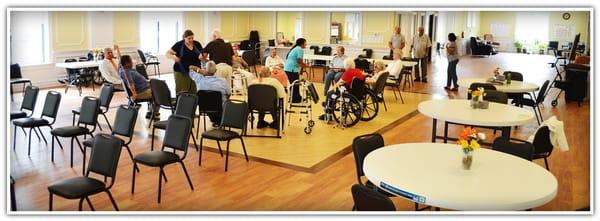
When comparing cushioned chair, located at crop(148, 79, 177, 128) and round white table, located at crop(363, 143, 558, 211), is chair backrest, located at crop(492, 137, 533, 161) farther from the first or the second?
cushioned chair, located at crop(148, 79, 177, 128)

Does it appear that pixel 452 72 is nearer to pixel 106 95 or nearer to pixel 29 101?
pixel 106 95

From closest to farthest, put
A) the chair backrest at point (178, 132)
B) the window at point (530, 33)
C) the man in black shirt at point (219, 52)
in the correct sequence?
the chair backrest at point (178, 132), the man in black shirt at point (219, 52), the window at point (530, 33)

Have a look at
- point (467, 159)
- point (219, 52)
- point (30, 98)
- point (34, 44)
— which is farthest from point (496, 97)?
point (34, 44)

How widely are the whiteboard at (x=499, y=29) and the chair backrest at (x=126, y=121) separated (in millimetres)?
22475

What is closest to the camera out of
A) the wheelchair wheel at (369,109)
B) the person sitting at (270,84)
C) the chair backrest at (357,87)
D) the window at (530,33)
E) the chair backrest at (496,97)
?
the chair backrest at (496,97)

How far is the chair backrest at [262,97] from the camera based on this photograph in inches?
299

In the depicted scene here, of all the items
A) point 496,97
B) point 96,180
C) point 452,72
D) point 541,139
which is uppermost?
point 452,72

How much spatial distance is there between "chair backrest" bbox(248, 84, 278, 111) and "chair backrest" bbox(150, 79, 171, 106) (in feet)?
4.19

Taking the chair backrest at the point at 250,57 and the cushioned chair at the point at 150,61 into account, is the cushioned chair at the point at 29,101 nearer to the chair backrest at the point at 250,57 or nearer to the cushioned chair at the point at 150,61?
the cushioned chair at the point at 150,61

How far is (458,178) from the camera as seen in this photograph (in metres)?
3.94

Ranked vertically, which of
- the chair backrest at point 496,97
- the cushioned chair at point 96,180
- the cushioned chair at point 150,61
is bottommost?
the cushioned chair at point 96,180

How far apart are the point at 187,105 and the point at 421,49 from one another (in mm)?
7744

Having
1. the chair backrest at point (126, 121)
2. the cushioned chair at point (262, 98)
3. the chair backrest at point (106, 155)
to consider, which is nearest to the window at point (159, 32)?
the cushioned chair at point (262, 98)
